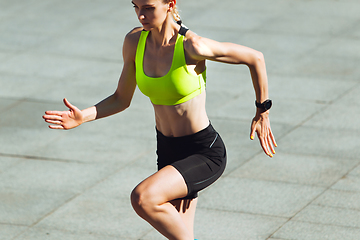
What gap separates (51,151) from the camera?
7500 mm

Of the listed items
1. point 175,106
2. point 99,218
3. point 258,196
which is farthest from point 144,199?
point 258,196

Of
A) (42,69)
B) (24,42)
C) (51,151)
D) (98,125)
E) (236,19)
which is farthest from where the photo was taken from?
(236,19)

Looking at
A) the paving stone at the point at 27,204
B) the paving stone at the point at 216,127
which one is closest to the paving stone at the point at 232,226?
the paving stone at the point at 216,127

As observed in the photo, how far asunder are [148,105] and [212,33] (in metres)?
3.43

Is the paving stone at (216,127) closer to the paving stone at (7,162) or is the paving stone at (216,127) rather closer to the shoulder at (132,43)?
the paving stone at (7,162)

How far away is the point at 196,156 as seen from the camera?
4555 mm

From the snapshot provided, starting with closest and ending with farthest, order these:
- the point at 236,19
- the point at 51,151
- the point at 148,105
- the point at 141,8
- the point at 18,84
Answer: the point at 141,8 < the point at 51,151 < the point at 148,105 < the point at 18,84 < the point at 236,19

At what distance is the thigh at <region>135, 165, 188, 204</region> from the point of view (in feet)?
13.6

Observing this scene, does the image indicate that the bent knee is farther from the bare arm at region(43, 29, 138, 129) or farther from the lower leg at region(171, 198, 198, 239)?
the bare arm at region(43, 29, 138, 129)

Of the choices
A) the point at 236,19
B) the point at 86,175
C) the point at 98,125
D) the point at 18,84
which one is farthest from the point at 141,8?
the point at 236,19

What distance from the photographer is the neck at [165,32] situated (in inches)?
176

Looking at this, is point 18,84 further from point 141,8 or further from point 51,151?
point 141,8

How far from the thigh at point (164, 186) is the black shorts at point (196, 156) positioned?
6 cm

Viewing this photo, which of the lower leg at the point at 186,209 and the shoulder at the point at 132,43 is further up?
the shoulder at the point at 132,43
